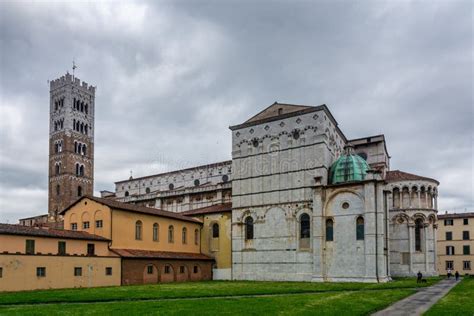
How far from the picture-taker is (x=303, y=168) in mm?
48094

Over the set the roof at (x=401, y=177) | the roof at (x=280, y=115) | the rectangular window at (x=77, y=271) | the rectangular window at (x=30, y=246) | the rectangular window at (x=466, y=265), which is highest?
the roof at (x=280, y=115)

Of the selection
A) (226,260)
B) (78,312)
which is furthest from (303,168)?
(78,312)

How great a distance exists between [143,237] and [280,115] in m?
19.6

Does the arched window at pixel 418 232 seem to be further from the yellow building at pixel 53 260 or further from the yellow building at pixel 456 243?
the yellow building at pixel 53 260

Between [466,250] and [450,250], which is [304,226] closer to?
[450,250]

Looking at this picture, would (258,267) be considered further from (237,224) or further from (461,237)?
(461,237)

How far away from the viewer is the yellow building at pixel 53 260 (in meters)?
33.2

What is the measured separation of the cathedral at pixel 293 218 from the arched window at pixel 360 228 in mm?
96

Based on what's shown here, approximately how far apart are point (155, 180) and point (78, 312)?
61.4 metres

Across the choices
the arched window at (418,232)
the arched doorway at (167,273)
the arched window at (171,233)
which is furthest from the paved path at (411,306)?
the arched window at (171,233)

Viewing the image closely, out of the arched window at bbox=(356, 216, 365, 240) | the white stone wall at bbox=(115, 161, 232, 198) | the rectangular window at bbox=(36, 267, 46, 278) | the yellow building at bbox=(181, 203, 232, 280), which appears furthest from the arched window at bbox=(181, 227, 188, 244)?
the arched window at bbox=(356, 216, 365, 240)

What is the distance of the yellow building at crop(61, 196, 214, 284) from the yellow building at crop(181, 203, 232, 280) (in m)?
1.07

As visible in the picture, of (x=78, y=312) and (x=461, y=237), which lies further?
(x=461, y=237)

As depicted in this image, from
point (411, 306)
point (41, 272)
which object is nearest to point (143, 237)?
point (41, 272)
